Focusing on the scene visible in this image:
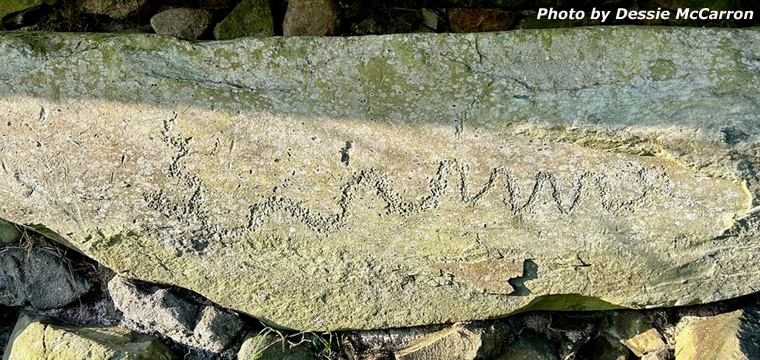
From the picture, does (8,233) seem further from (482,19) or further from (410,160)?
(482,19)

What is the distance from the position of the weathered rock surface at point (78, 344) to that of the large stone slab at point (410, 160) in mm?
346

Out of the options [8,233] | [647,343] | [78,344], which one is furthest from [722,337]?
[8,233]

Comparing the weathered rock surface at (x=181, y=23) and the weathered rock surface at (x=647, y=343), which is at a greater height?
the weathered rock surface at (x=181, y=23)

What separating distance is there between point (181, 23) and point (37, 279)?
39.9 inches

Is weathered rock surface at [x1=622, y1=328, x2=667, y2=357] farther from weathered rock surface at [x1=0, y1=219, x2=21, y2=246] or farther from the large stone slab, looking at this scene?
weathered rock surface at [x1=0, y1=219, x2=21, y2=246]

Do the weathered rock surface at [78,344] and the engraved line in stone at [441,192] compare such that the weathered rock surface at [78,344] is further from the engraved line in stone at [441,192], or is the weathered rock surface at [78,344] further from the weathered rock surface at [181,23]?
the weathered rock surface at [181,23]

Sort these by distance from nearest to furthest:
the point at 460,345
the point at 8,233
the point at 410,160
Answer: the point at 410,160, the point at 460,345, the point at 8,233

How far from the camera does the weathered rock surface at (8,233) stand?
2453 mm

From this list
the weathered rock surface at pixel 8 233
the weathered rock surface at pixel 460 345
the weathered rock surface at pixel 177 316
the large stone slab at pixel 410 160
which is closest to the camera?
the large stone slab at pixel 410 160

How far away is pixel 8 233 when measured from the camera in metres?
2.46

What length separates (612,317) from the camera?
2.28 m

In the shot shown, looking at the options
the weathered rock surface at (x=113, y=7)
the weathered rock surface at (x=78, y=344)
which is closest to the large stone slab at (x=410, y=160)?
the weathered rock surface at (x=78, y=344)

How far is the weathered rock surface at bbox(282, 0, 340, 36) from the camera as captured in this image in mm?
2516

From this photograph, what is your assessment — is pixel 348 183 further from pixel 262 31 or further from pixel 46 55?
pixel 46 55
